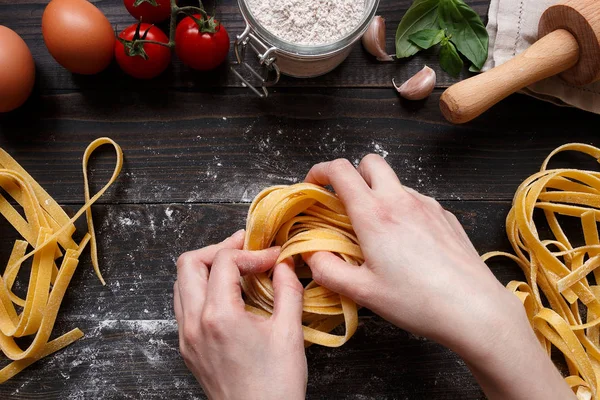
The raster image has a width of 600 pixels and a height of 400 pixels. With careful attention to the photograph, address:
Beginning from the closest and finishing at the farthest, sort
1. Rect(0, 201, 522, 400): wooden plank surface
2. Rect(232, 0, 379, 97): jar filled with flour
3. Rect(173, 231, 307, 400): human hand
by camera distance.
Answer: Rect(173, 231, 307, 400): human hand
Rect(232, 0, 379, 97): jar filled with flour
Rect(0, 201, 522, 400): wooden plank surface

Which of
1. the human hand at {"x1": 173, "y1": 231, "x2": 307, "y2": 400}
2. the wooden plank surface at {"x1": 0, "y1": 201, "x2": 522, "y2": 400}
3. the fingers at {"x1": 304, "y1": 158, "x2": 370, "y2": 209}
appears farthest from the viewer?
the wooden plank surface at {"x1": 0, "y1": 201, "x2": 522, "y2": 400}

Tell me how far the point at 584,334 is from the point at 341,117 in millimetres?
785

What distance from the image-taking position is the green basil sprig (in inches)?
50.8

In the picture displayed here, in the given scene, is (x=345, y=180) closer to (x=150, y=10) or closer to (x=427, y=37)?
(x=427, y=37)

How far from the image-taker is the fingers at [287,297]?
3.09 ft

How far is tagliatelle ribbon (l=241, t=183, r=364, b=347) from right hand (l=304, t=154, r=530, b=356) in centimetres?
5

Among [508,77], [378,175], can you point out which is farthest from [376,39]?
[378,175]

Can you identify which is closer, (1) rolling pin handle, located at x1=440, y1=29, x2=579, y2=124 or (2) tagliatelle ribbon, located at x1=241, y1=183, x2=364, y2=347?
(2) tagliatelle ribbon, located at x1=241, y1=183, x2=364, y2=347

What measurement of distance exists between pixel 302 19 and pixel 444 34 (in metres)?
0.38

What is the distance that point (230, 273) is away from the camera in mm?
949

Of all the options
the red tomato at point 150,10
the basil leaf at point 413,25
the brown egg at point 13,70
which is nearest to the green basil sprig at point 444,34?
the basil leaf at point 413,25

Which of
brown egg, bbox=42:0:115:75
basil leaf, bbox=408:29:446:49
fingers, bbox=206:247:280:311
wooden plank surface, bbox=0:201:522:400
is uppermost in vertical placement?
brown egg, bbox=42:0:115:75

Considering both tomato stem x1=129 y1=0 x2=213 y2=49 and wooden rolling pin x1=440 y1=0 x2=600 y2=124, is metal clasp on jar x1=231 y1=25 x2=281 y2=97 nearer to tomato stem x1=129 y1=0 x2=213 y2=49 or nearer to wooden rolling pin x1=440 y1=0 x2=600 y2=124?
tomato stem x1=129 y1=0 x2=213 y2=49

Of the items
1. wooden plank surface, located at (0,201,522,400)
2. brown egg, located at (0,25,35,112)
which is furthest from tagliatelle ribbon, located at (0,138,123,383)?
brown egg, located at (0,25,35,112)
